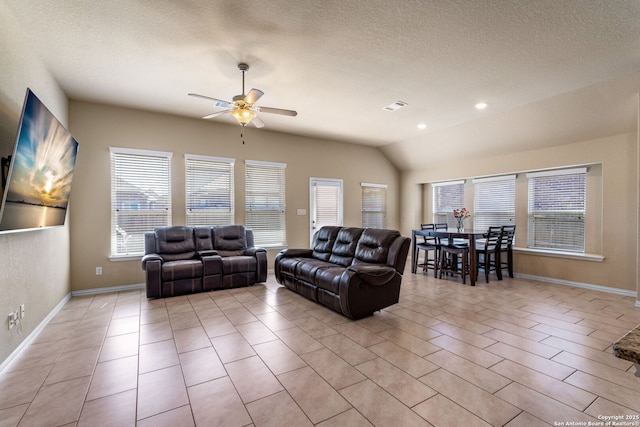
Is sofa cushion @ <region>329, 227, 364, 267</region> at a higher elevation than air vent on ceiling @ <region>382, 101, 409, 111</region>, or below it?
below

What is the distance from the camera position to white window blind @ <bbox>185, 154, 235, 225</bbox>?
17.8 ft

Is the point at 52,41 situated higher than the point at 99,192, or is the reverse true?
the point at 52,41

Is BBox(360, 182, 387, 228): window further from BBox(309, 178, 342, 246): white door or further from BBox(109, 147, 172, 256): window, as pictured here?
BBox(109, 147, 172, 256): window

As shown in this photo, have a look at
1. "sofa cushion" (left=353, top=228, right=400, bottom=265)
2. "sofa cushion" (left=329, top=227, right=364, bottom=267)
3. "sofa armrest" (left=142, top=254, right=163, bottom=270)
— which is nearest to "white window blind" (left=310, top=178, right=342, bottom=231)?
"sofa cushion" (left=329, top=227, right=364, bottom=267)

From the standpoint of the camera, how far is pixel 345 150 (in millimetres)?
7316

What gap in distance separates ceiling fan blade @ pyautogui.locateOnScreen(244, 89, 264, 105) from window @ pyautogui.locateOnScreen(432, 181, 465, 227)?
214 inches

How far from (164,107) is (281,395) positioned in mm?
4658

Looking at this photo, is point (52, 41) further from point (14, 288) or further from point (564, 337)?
point (564, 337)

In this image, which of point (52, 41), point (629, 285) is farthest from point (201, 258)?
point (629, 285)

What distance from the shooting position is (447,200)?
24.3 ft

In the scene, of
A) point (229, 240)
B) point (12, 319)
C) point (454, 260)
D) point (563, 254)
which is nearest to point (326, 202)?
point (229, 240)

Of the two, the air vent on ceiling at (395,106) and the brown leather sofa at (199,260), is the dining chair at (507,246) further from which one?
the brown leather sofa at (199,260)

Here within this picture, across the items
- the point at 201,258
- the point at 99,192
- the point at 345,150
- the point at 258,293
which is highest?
the point at 345,150

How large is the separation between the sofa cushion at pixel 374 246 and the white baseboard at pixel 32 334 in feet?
11.7
